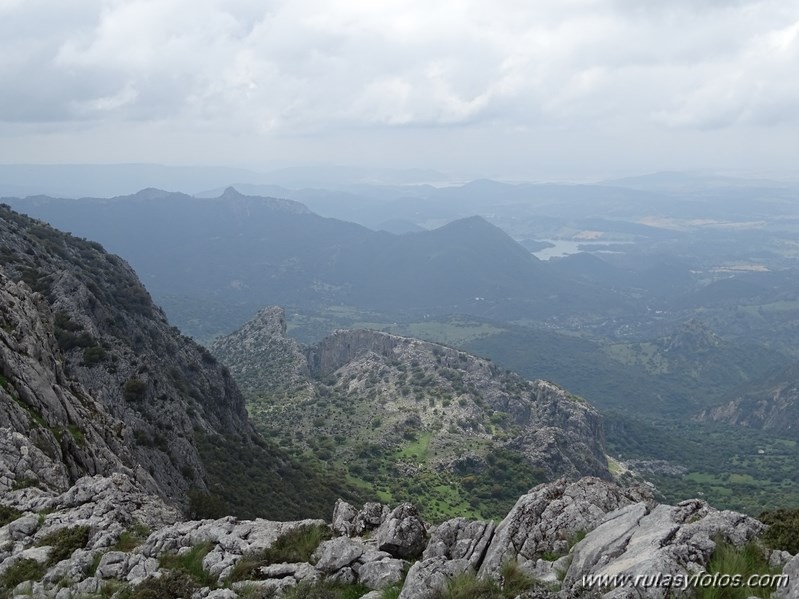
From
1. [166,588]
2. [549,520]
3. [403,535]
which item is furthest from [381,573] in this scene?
[166,588]

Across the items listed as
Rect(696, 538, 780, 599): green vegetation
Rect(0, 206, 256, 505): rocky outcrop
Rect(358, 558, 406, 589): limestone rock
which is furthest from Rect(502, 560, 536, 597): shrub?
Rect(0, 206, 256, 505): rocky outcrop

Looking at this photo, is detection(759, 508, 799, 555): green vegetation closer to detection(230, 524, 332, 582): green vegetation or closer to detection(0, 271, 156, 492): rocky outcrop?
detection(230, 524, 332, 582): green vegetation

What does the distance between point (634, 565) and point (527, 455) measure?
80107mm

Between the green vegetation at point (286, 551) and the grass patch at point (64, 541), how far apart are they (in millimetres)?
5541

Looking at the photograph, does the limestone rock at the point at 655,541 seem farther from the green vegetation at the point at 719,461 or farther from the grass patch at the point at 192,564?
the green vegetation at the point at 719,461

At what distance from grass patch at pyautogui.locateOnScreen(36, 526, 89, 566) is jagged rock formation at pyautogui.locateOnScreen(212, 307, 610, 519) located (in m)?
50.2

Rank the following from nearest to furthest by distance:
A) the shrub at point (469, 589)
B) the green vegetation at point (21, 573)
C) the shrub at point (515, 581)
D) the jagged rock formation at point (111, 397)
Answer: the shrub at point (469, 589) < the shrub at point (515, 581) < the green vegetation at point (21, 573) < the jagged rock formation at point (111, 397)

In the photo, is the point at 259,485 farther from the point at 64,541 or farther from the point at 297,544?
the point at 297,544

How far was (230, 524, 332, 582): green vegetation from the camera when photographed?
638 inches

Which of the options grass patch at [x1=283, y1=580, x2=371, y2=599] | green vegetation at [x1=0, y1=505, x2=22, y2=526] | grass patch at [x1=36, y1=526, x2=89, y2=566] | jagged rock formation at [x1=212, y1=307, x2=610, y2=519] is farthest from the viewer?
jagged rock formation at [x1=212, y1=307, x2=610, y2=519]

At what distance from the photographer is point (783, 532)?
1309 cm

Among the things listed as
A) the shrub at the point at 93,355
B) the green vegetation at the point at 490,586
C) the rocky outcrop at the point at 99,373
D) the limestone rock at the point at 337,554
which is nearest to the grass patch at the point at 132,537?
the limestone rock at the point at 337,554

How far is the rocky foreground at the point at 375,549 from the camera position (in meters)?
13.4

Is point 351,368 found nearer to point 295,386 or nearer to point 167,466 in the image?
point 295,386
